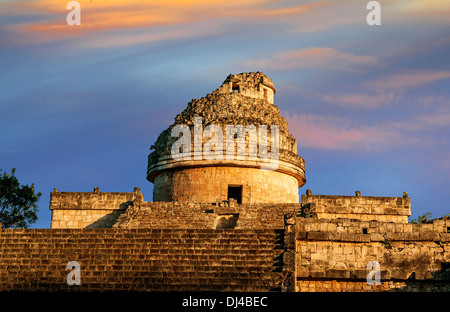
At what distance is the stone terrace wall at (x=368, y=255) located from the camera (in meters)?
15.4

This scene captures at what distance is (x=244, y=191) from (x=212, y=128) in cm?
277

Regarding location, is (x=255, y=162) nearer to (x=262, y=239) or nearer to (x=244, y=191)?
(x=244, y=191)

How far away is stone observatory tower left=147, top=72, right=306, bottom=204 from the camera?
23266mm

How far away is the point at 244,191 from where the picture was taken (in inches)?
915

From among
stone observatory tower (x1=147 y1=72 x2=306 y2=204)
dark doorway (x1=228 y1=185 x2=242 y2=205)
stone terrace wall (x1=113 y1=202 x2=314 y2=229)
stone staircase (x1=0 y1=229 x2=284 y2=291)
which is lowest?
stone staircase (x1=0 y1=229 x2=284 y2=291)

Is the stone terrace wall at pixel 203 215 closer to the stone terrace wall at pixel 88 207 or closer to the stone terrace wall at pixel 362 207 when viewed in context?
the stone terrace wall at pixel 362 207

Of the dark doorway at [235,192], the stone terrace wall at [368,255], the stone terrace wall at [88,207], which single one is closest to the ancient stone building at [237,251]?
the stone terrace wall at [368,255]

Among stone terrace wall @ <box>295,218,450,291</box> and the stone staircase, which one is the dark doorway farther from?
stone terrace wall @ <box>295,218,450,291</box>

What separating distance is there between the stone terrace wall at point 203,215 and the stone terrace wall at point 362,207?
117 centimetres

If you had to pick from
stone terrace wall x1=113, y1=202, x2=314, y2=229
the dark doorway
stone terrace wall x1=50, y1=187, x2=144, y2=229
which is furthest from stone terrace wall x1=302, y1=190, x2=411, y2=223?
stone terrace wall x1=50, y1=187, x2=144, y2=229

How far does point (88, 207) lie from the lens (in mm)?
22750

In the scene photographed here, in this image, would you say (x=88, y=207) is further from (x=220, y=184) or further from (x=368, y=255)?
(x=368, y=255)

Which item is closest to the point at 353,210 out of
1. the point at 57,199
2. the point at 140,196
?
the point at 140,196

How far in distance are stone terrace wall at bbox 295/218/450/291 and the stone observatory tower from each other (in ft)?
24.5
